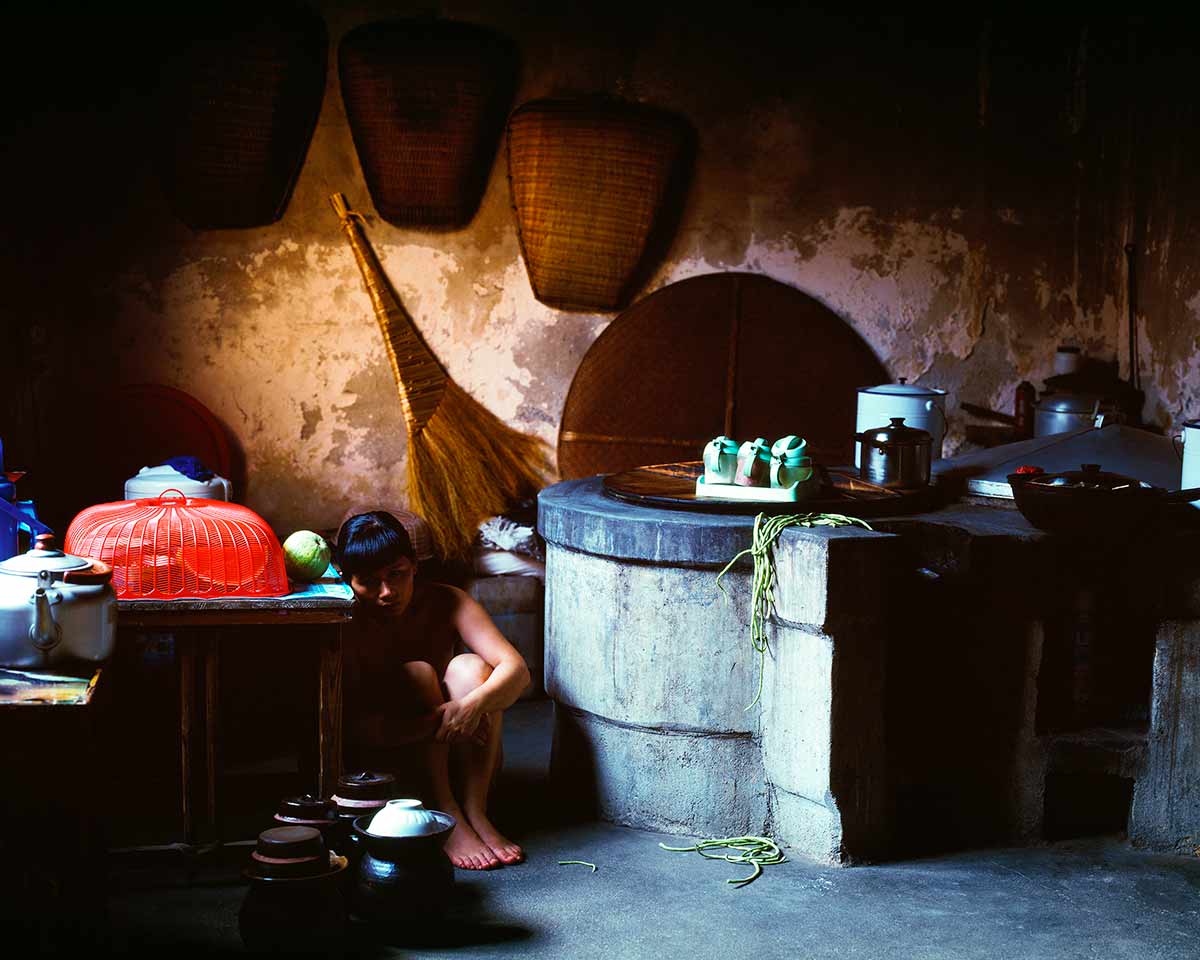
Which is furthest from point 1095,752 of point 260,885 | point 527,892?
point 260,885

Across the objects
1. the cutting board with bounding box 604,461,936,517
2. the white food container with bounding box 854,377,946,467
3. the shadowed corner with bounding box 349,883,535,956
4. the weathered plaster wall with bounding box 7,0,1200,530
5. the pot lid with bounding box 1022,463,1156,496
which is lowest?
the shadowed corner with bounding box 349,883,535,956

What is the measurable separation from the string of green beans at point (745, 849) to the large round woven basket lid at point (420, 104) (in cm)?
326

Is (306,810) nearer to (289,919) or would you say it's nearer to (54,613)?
(289,919)

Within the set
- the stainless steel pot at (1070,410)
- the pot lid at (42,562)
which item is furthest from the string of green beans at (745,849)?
the stainless steel pot at (1070,410)

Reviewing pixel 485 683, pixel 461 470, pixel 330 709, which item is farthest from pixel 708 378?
pixel 330 709

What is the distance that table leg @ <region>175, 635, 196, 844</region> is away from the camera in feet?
12.3

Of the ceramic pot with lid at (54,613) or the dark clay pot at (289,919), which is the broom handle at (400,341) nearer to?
the ceramic pot with lid at (54,613)

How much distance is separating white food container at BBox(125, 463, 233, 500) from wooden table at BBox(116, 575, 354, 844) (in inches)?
39.8

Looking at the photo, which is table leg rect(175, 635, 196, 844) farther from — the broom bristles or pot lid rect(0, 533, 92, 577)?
the broom bristles

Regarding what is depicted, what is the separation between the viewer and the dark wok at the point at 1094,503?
4074 mm

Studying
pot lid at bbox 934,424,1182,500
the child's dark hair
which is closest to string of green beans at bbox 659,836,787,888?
the child's dark hair

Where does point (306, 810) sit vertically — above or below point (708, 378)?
below

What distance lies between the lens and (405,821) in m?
3.48

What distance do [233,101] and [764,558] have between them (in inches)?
131
